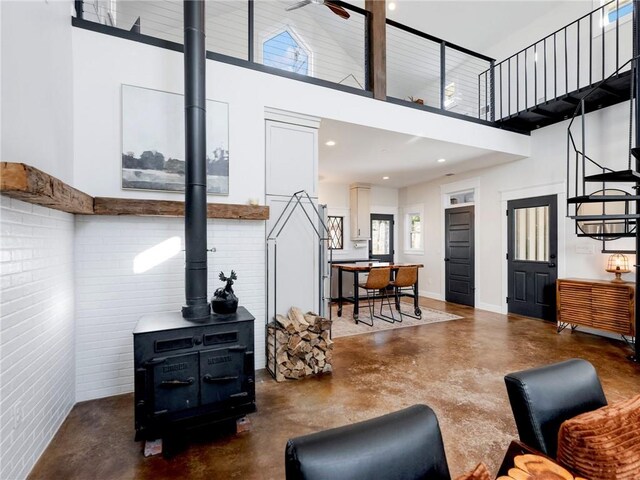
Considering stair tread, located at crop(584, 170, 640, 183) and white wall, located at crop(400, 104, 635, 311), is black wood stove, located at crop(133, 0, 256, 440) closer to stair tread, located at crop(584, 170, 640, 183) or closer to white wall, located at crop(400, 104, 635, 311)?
stair tread, located at crop(584, 170, 640, 183)

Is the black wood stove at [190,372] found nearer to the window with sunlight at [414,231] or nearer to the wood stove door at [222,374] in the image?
the wood stove door at [222,374]

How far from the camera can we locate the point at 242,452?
1.99 metres

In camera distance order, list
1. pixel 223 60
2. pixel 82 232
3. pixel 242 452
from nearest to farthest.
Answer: pixel 242 452 → pixel 82 232 → pixel 223 60

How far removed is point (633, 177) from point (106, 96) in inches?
198

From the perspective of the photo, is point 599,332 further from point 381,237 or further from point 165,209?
point 165,209

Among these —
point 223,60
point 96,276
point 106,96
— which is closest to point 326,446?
point 96,276

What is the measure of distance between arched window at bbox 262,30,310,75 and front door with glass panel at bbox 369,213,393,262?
150 inches

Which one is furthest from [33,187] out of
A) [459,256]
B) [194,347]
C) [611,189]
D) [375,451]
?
[459,256]

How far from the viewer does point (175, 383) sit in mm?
2012

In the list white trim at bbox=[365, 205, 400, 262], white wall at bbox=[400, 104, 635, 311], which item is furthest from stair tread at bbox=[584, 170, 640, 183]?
white trim at bbox=[365, 205, 400, 262]

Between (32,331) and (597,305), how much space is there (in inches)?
224

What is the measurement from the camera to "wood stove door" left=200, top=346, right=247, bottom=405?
211cm

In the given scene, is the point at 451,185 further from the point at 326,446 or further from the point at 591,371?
the point at 326,446

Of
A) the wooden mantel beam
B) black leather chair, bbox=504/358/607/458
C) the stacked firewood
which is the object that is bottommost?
the stacked firewood
